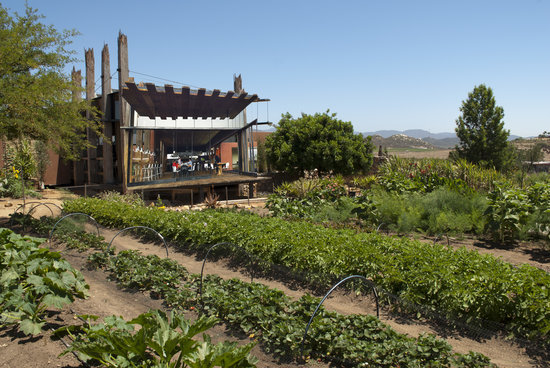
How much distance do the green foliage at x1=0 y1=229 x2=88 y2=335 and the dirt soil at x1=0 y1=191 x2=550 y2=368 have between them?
168 millimetres

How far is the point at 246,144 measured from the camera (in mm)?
18234

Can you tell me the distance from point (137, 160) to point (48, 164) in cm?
510

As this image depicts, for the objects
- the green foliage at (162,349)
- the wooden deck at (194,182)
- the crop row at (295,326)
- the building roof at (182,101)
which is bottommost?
the crop row at (295,326)

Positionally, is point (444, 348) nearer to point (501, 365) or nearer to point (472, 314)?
point (501, 365)

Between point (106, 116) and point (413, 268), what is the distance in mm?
15428

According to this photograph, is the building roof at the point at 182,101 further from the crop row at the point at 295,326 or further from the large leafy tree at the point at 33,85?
the crop row at the point at 295,326

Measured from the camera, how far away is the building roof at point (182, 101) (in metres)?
14.0

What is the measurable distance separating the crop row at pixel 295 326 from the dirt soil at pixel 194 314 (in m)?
0.18

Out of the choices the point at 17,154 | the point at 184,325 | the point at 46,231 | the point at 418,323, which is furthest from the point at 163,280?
the point at 17,154

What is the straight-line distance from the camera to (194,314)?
5.02 metres

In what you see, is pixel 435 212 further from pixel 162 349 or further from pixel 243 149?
Result: pixel 243 149

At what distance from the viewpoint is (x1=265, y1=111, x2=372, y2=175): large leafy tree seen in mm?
19766

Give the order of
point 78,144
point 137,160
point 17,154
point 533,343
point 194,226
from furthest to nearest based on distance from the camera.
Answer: point 17,154 → point 137,160 → point 78,144 → point 194,226 → point 533,343

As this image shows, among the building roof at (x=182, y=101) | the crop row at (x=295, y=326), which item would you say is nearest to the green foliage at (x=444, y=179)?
the building roof at (x=182, y=101)
